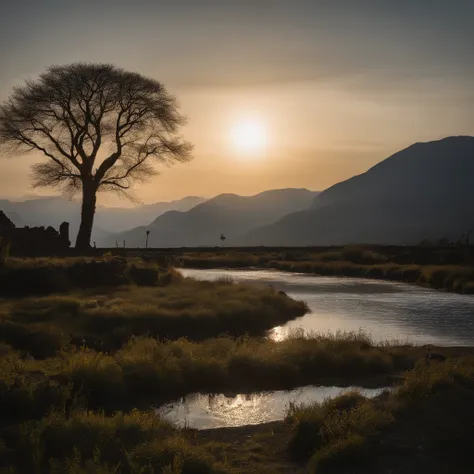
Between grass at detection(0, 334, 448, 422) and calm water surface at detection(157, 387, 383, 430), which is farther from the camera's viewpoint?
calm water surface at detection(157, 387, 383, 430)

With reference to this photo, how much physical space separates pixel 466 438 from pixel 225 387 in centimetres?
655

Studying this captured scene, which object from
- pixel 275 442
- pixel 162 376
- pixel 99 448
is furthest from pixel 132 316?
pixel 99 448

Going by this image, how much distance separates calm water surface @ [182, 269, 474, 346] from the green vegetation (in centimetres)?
370

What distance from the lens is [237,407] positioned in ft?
45.3

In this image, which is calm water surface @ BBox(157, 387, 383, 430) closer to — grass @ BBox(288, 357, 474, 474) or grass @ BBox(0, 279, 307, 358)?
grass @ BBox(288, 357, 474, 474)

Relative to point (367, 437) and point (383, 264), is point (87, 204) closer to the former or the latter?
point (383, 264)

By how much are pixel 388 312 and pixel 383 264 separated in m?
33.1

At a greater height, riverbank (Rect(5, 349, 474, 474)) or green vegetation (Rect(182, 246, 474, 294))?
green vegetation (Rect(182, 246, 474, 294))

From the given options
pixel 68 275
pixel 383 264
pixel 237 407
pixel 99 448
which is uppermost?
pixel 383 264

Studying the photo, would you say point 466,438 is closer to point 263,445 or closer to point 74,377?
point 263,445

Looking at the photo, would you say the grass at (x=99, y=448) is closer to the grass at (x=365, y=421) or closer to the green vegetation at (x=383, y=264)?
the grass at (x=365, y=421)

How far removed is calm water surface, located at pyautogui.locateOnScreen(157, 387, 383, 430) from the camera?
12688mm

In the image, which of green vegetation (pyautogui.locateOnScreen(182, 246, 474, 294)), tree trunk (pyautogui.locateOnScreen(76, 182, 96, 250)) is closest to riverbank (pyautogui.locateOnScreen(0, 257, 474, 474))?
tree trunk (pyautogui.locateOnScreen(76, 182, 96, 250))

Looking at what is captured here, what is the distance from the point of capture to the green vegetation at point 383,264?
47.2 metres
